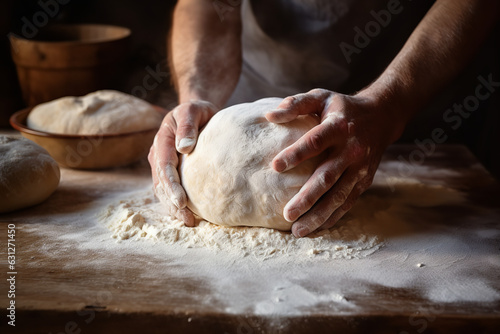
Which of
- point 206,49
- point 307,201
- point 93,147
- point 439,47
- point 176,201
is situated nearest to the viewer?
point 307,201

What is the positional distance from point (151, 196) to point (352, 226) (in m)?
0.73

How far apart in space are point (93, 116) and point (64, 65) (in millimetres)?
510

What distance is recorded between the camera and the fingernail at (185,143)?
1461 millimetres

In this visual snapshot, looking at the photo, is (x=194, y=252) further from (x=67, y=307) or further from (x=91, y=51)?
(x=91, y=51)

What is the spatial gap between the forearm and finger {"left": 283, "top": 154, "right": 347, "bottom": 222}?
1.65ft

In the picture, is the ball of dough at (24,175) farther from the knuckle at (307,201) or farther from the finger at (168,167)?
the knuckle at (307,201)

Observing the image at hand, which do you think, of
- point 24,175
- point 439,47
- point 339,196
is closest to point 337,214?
point 339,196

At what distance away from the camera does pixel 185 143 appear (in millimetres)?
1462

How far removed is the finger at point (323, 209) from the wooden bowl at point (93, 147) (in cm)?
89

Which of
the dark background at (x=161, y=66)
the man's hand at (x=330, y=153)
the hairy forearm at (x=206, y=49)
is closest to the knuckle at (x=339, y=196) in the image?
the man's hand at (x=330, y=153)

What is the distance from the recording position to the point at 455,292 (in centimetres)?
114

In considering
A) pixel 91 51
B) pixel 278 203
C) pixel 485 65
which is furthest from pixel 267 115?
pixel 485 65

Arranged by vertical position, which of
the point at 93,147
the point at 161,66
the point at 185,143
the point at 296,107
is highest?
the point at 296,107

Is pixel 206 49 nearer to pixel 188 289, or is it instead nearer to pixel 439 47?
pixel 439 47
